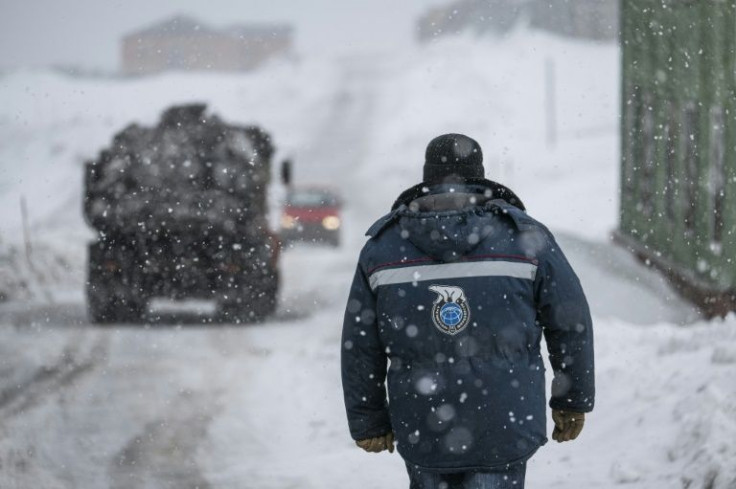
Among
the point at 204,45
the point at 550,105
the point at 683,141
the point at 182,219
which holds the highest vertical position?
the point at 683,141

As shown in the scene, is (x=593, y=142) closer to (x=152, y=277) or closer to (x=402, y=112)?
(x=402, y=112)

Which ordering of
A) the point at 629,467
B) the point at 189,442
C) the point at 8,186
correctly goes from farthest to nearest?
the point at 8,186
the point at 189,442
the point at 629,467

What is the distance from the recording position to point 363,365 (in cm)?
364

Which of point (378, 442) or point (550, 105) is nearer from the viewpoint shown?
point (378, 442)

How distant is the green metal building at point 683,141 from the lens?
43.7 feet

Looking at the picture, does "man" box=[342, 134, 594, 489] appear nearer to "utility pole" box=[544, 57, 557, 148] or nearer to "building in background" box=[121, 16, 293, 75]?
"utility pole" box=[544, 57, 557, 148]

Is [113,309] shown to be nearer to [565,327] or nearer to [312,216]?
[565,327]

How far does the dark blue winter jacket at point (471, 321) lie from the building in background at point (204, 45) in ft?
327

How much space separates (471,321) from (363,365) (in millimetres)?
409

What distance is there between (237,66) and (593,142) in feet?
191

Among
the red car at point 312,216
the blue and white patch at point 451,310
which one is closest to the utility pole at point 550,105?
the red car at point 312,216

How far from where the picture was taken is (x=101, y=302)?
1477 centimetres

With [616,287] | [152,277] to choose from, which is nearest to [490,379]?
[152,277]

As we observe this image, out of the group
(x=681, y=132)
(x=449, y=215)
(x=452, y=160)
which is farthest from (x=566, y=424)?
(x=681, y=132)
